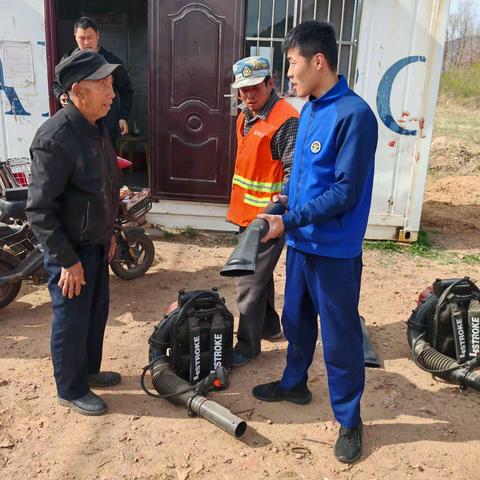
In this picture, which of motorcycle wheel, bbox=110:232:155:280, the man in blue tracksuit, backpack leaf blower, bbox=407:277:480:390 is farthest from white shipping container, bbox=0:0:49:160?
backpack leaf blower, bbox=407:277:480:390

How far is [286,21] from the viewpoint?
6.13 meters

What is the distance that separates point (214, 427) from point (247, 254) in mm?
1259

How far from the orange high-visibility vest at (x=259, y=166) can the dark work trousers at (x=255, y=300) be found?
0.30 m

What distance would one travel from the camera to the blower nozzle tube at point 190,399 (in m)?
3.01

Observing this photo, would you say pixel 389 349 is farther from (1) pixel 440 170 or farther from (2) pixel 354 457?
(1) pixel 440 170

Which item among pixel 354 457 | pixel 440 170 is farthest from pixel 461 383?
pixel 440 170

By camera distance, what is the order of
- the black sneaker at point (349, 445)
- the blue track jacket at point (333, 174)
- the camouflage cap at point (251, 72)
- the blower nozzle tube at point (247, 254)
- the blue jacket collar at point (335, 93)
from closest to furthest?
the blower nozzle tube at point (247, 254) < the blue track jacket at point (333, 174) < the blue jacket collar at point (335, 93) < the black sneaker at point (349, 445) < the camouflage cap at point (251, 72)

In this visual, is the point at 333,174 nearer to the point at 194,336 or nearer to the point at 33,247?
the point at 194,336

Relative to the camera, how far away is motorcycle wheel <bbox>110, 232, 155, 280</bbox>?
5145mm

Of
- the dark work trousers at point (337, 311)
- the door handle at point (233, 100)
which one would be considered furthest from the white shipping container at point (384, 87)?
the dark work trousers at point (337, 311)

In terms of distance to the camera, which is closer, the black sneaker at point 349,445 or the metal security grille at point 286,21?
the black sneaker at point 349,445

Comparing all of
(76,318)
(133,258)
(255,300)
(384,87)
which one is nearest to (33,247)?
(133,258)

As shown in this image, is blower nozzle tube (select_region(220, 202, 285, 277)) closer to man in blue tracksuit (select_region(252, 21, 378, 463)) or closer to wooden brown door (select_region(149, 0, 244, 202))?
man in blue tracksuit (select_region(252, 21, 378, 463))

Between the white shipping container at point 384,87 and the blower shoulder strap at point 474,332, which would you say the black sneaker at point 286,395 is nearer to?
the blower shoulder strap at point 474,332
